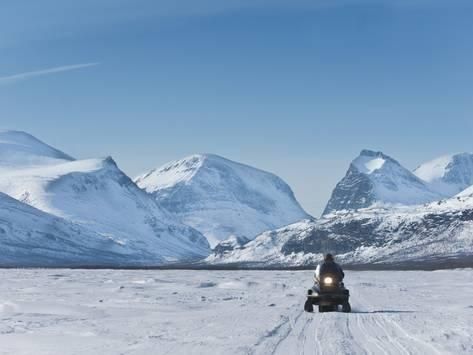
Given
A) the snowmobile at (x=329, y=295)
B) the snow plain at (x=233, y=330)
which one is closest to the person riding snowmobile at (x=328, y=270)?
the snowmobile at (x=329, y=295)

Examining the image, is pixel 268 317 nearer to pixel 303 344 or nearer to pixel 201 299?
pixel 303 344

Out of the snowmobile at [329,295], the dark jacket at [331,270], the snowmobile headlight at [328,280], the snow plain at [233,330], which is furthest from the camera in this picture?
the dark jacket at [331,270]

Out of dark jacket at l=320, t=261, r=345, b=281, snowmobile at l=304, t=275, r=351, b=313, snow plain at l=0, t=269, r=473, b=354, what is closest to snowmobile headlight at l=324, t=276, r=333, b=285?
snowmobile at l=304, t=275, r=351, b=313

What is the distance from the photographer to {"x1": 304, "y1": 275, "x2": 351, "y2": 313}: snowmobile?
111 feet

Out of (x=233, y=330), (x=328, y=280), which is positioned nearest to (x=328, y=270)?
(x=328, y=280)

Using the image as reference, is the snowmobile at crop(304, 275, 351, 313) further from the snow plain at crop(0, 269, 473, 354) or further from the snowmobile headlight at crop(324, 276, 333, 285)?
the snow plain at crop(0, 269, 473, 354)

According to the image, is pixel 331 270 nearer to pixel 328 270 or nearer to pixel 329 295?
pixel 328 270

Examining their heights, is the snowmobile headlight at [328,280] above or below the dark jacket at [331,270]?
below

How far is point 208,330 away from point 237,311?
9984 millimetres

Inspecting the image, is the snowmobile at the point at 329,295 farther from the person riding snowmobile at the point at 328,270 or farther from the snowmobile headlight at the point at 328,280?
the person riding snowmobile at the point at 328,270

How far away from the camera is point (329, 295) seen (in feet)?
111

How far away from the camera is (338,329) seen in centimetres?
2545

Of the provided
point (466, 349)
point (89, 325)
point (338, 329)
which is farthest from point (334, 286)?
point (466, 349)

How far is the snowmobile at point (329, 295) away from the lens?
111 feet
